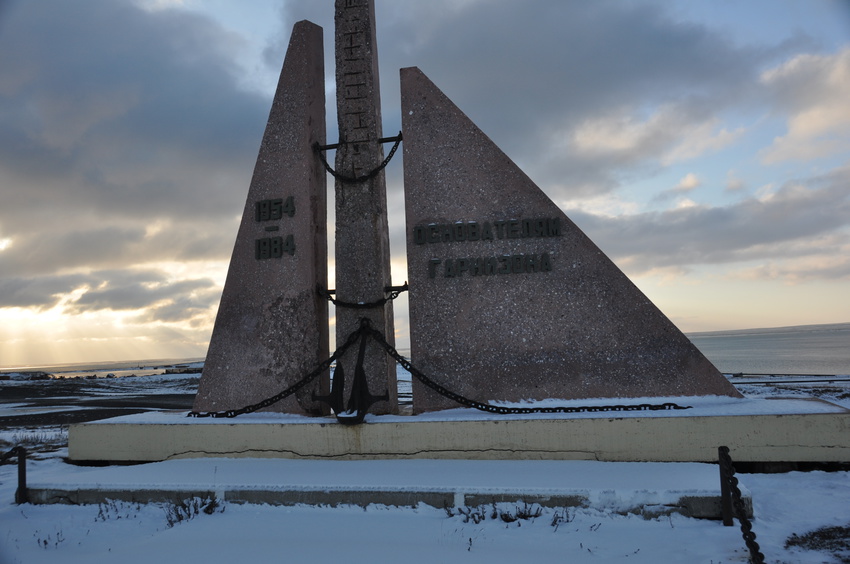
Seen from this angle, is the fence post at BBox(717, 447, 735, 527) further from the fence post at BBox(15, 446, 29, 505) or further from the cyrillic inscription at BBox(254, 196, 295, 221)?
the fence post at BBox(15, 446, 29, 505)

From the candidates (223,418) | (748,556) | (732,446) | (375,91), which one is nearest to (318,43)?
(375,91)

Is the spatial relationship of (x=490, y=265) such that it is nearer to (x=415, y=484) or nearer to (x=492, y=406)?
(x=492, y=406)

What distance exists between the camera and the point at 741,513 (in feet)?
11.5

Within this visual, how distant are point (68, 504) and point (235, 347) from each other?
7.61 feet

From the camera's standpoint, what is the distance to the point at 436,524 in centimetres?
437

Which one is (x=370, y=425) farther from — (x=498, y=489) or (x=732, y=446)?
(x=732, y=446)

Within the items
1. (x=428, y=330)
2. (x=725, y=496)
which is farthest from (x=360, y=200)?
(x=725, y=496)

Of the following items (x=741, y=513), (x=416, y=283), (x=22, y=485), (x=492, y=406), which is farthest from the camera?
(x=416, y=283)

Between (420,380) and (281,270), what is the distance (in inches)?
84.2

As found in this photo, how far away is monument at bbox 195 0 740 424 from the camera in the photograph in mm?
6148

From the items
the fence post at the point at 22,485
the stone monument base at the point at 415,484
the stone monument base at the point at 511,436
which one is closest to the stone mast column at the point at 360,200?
the stone monument base at the point at 511,436

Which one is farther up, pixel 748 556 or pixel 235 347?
pixel 235 347

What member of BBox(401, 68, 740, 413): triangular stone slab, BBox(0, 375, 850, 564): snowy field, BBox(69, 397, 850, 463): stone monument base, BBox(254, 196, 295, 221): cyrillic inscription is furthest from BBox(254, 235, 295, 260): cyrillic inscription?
BBox(0, 375, 850, 564): snowy field

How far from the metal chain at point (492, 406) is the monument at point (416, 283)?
3 centimetres
